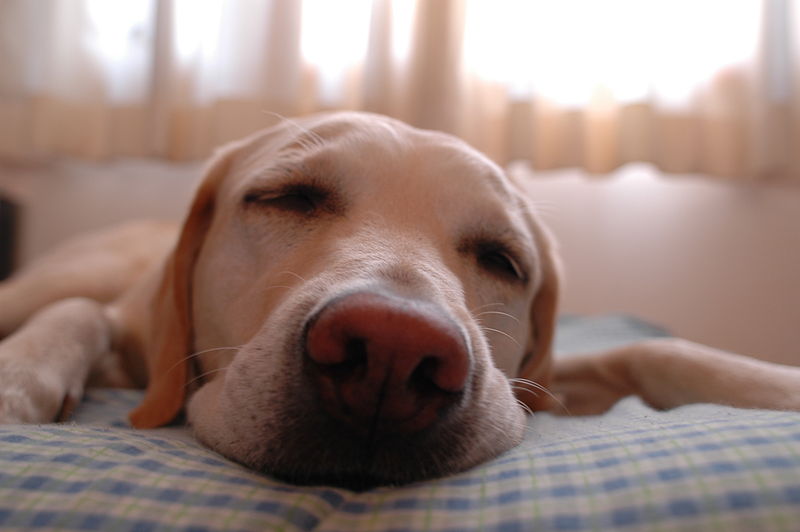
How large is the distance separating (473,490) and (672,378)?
0.99 meters

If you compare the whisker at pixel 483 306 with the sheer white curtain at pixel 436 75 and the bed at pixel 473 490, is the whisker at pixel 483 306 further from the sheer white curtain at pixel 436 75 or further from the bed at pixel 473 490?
the sheer white curtain at pixel 436 75

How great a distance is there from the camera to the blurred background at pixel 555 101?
3707mm

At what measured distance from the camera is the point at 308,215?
4.94 ft

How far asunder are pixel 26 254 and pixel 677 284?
15.9 feet

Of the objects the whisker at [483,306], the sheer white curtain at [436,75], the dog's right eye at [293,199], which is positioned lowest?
the whisker at [483,306]

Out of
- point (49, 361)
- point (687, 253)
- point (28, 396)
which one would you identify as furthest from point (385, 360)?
point (687, 253)

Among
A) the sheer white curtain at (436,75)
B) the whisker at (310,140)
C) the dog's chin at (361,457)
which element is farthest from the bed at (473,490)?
the sheer white curtain at (436,75)

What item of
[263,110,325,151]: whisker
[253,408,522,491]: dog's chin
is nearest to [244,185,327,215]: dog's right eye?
[263,110,325,151]: whisker

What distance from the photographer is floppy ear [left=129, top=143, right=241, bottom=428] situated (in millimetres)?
1497

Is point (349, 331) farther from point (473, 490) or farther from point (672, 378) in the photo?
point (672, 378)

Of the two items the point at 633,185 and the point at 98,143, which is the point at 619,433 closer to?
the point at 633,185

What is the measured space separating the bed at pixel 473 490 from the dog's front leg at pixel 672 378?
45 centimetres

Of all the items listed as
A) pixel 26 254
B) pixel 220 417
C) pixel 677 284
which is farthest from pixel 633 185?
pixel 26 254

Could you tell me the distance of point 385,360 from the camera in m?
0.81
